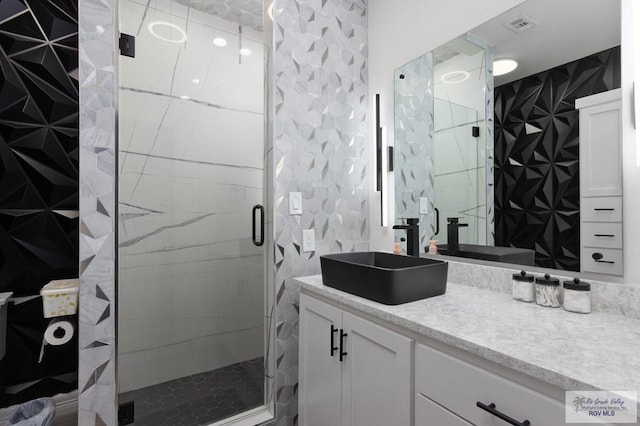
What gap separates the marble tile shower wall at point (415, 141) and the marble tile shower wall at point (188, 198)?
33.2 inches

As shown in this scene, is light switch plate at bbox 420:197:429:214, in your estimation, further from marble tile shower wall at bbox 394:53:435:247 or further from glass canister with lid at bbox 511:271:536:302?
glass canister with lid at bbox 511:271:536:302

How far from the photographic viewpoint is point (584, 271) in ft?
3.77

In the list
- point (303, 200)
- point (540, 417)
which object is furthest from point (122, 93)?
point (540, 417)

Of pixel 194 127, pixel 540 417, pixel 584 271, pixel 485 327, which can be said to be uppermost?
pixel 194 127

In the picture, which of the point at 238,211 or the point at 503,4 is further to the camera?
the point at 238,211

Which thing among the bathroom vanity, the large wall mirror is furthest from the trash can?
Answer: the large wall mirror

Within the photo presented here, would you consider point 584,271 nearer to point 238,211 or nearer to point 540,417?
point 540,417

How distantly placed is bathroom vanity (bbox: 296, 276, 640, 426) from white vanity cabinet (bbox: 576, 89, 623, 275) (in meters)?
0.20

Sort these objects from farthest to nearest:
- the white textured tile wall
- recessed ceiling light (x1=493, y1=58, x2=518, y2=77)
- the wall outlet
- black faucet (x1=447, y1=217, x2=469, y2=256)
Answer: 1. the wall outlet
2. black faucet (x1=447, y1=217, x2=469, y2=256)
3. recessed ceiling light (x1=493, y1=58, x2=518, y2=77)
4. the white textured tile wall

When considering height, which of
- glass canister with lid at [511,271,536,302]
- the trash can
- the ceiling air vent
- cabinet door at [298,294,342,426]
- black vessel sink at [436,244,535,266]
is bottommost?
the trash can

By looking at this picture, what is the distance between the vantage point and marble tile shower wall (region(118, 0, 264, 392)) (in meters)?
1.53

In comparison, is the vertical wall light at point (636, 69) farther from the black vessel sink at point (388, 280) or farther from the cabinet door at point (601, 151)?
the black vessel sink at point (388, 280)

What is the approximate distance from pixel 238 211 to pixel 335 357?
37.3 inches

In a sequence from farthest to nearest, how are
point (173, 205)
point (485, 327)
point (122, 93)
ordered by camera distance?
point (173, 205)
point (122, 93)
point (485, 327)
